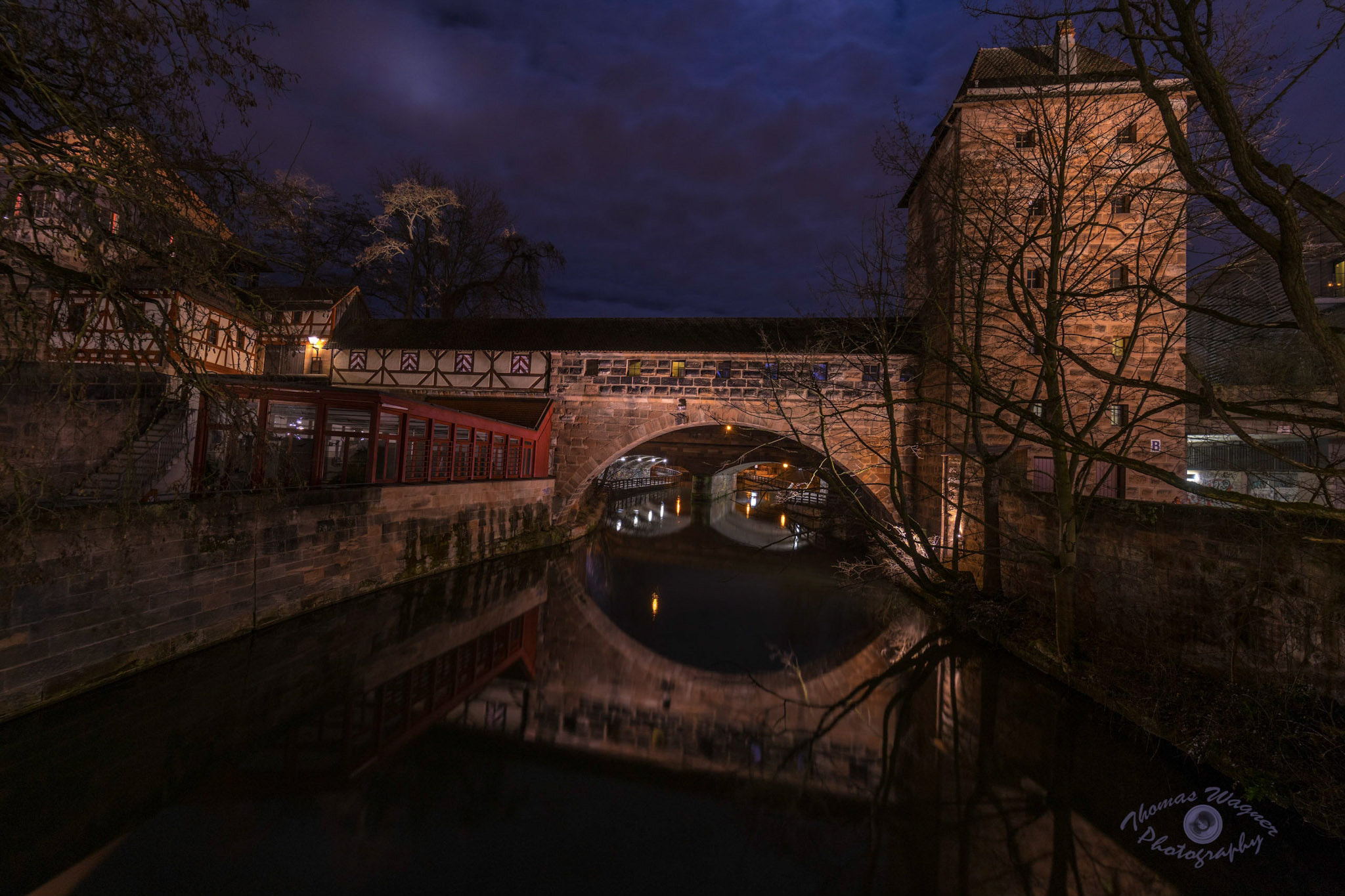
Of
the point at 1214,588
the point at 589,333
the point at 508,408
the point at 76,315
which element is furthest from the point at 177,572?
the point at 589,333

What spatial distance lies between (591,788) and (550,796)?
0.27m

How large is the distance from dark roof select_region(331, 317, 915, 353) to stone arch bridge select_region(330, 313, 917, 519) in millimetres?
34

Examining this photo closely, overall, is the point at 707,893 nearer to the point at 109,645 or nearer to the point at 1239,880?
the point at 1239,880

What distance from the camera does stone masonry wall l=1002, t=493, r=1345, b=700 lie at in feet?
11.3

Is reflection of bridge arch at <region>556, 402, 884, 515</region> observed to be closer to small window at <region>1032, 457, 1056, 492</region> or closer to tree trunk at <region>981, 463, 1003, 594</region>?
small window at <region>1032, 457, 1056, 492</region>

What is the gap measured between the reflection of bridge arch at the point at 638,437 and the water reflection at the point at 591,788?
662 cm

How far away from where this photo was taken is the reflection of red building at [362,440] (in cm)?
550

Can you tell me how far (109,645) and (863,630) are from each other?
769 cm

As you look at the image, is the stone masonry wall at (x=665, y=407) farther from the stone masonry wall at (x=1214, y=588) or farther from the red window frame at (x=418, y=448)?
the stone masonry wall at (x=1214, y=588)

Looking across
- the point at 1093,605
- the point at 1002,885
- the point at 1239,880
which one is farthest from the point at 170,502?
the point at 1093,605

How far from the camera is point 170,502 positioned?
4.79 meters

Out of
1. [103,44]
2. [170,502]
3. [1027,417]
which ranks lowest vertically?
[170,502]
